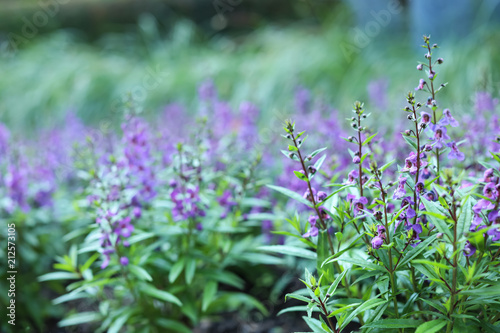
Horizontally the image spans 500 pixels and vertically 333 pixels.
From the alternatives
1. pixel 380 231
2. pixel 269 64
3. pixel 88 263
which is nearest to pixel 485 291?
pixel 380 231

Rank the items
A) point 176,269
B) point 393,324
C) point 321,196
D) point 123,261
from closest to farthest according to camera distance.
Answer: point 393,324 → point 321,196 → point 123,261 → point 176,269

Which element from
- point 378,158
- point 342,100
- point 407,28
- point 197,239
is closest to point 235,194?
point 197,239

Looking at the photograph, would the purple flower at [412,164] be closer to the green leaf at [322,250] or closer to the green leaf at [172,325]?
the green leaf at [322,250]

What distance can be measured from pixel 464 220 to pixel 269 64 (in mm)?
4905

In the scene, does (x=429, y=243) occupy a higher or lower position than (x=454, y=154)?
lower

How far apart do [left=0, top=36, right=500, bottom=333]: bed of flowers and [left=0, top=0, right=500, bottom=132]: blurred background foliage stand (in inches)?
26.1

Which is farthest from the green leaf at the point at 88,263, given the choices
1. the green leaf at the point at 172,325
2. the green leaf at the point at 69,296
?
the green leaf at the point at 172,325

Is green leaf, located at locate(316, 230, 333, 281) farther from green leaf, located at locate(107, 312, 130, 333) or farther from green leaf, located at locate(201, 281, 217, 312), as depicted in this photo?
green leaf, located at locate(107, 312, 130, 333)

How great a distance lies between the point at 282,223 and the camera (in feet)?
8.81

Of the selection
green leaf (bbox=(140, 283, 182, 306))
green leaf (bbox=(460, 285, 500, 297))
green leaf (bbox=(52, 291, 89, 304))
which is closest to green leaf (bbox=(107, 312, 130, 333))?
green leaf (bbox=(140, 283, 182, 306))

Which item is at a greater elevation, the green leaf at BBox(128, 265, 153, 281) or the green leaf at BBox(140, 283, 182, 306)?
the green leaf at BBox(128, 265, 153, 281)

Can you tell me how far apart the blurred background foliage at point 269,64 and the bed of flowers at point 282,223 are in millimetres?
662

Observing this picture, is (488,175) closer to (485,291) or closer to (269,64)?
(485,291)

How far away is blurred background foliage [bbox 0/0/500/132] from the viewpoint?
465 centimetres
